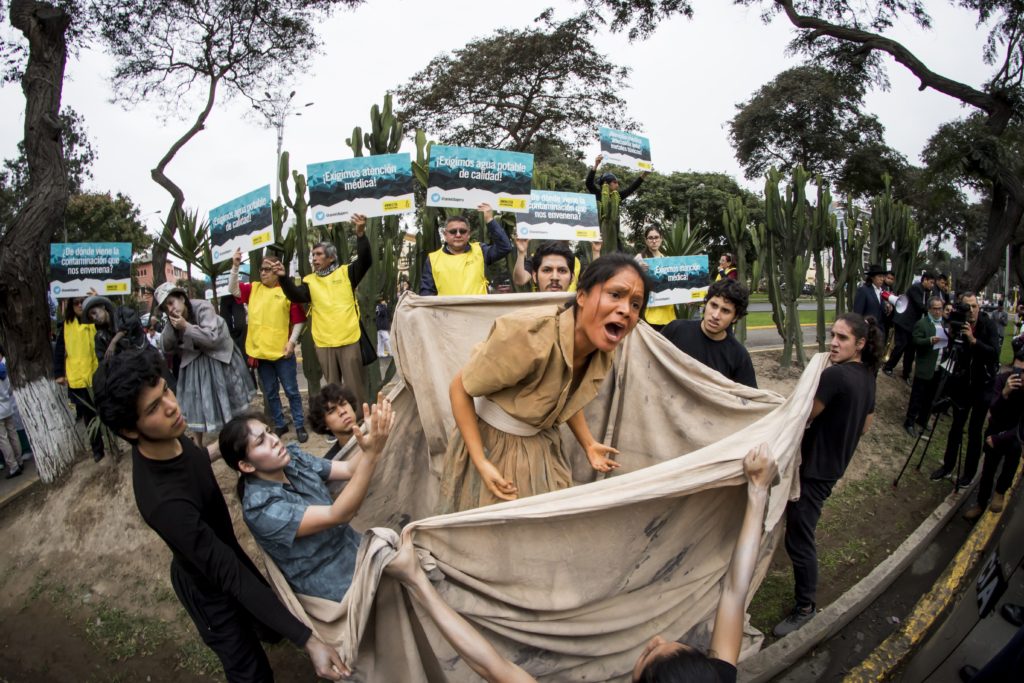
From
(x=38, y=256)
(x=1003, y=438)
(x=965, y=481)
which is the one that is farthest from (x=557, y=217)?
(x=38, y=256)

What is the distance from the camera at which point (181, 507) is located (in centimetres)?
201

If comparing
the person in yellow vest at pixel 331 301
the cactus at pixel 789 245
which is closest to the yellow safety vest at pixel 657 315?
the cactus at pixel 789 245

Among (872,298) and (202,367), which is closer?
(202,367)

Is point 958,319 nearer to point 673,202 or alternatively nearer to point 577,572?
point 577,572

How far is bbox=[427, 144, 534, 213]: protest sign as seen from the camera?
5090mm

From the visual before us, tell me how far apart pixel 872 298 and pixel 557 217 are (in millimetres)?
5409

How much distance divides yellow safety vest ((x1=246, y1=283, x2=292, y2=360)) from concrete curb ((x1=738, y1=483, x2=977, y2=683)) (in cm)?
427

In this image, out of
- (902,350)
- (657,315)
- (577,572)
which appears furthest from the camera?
(902,350)

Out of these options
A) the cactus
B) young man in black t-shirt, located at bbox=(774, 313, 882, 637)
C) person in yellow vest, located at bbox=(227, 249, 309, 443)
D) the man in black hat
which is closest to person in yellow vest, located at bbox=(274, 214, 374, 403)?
person in yellow vest, located at bbox=(227, 249, 309, 443)

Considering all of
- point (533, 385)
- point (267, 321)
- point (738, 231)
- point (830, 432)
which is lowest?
point (830, 432)

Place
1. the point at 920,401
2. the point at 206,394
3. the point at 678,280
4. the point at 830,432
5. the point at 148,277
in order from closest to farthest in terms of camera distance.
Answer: the point at 830,432 < the point at 206,394 < the point at 678,280 < the point at 920,401 < the point at 148,277

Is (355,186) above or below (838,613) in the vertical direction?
above

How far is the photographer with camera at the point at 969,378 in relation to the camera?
18.2 feet

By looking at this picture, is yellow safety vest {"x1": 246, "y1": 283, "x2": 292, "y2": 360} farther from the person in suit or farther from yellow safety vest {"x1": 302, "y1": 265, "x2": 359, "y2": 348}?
the person in suit
